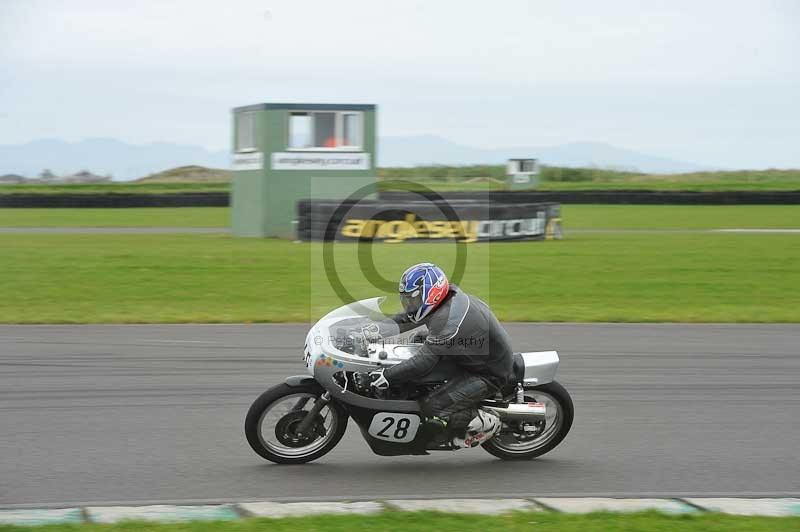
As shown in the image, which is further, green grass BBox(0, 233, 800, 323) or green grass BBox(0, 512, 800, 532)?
green grass BBox(0, 233, 800, 323)

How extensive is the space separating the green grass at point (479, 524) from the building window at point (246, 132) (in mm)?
22619

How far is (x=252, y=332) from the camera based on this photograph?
12.5 m

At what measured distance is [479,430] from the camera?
6715 mm

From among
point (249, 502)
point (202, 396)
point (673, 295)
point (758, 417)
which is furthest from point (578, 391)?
point (673, 295)

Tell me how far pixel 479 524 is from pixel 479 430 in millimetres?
1473

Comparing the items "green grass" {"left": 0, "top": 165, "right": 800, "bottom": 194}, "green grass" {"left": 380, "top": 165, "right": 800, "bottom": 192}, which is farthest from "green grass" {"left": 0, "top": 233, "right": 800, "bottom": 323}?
"green grass" {"left": 380, "top": 165, "right": 800, "bottom": 192}

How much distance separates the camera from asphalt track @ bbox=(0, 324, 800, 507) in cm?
616

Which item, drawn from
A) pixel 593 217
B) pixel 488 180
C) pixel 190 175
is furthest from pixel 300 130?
pixel 190 175

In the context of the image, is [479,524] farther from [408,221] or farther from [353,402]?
[408,221]

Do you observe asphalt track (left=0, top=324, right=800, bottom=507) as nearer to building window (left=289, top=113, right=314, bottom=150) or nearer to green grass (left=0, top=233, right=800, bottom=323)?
green grass (left=0, top=233, right=800, bottom=323)

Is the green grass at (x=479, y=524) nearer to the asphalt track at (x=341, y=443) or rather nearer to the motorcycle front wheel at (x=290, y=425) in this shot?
the asphalt track at (x=341, y=443)

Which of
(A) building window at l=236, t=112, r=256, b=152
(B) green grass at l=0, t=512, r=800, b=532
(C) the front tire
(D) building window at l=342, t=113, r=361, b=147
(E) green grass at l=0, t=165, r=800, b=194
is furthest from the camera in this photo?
(E) green grass at l=0, t=165, r=800, b=194

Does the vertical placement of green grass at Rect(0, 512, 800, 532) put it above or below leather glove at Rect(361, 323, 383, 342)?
below

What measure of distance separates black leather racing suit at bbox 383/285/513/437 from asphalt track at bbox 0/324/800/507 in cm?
45
